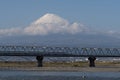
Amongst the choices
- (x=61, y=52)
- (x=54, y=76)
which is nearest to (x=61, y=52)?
(x=61, y=52)

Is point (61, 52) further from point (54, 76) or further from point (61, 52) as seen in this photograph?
point (54, 76)

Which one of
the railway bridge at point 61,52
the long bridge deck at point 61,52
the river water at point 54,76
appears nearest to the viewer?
the river water at point 54,76

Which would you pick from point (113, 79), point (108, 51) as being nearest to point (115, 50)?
point (108, 51)

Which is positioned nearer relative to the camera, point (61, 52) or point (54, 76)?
point (54, 76)

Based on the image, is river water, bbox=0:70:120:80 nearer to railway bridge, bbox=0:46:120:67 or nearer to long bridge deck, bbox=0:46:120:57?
railway bridge, bbox=0:46:120:67

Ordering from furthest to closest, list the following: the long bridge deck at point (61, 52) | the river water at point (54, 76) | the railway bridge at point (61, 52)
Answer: the long bridge deck at point (61, 52)
the railway bridge at point (61, 52)
the river water at point (54, 76)

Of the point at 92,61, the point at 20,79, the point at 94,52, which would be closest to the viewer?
the point at 20,79

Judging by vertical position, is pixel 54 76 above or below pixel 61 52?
below

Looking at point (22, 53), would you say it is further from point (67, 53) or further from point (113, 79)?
point (113, 79)

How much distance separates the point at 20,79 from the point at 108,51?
80.3 metres

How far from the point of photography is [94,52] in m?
160

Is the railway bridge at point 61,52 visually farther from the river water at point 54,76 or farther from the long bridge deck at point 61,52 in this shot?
the river water at point 54,76

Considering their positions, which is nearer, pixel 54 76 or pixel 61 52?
pixel 54 76

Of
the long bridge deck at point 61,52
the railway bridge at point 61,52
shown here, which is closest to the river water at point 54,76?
the railway bridge at point 61,52
